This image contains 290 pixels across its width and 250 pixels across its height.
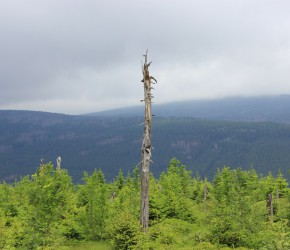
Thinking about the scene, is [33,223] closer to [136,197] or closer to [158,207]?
[158,207]

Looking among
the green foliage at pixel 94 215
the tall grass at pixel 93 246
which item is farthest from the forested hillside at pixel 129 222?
the tall grass at pixel 93 246

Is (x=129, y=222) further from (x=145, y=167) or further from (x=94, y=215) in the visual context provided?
(x=94, y=215)

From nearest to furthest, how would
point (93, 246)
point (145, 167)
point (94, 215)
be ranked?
point (145, 167) < point (93, 246) < point (94, 215)

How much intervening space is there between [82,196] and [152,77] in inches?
634

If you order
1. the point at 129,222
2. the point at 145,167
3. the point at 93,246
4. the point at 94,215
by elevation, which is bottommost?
the point at 93,246

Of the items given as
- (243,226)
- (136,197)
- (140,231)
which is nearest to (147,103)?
(140,231)

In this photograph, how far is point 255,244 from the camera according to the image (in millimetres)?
20812

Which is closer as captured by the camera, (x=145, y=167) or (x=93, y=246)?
(x=145, y=167)

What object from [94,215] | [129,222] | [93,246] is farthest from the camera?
[94,215]

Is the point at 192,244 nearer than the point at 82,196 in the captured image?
Yes

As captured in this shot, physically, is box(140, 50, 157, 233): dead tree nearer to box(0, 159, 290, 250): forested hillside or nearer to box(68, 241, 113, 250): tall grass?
box(0, 159, 290, 250): forested hillside

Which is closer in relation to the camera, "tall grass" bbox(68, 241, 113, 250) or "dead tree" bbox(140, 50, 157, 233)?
"dead tree" bbox(140, 50, 157, 233)

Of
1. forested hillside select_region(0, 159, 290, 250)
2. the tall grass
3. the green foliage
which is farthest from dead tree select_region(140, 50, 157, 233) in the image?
the green foliage

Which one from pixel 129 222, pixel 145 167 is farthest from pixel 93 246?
pixel 145 167
